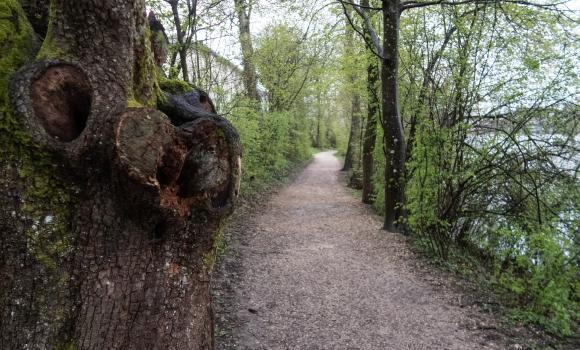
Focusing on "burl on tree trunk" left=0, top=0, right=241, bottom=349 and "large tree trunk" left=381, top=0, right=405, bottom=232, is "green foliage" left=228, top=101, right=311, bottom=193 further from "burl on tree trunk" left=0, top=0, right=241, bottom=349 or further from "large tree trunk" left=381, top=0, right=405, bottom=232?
"burl on tree trunk" left=0, top=0, right=241, bottom=349

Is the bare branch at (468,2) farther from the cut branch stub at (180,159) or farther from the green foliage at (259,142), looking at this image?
the cut branch stub at (180,159)

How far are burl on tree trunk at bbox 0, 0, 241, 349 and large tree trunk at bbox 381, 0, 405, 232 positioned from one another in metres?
5.63

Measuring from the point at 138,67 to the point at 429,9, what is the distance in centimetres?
659

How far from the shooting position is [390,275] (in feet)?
19.4

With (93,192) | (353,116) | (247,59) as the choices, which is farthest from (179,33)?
(353,116)

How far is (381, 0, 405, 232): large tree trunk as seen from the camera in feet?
23.6

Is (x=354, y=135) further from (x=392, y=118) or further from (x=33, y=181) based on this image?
(x=33, y=181)

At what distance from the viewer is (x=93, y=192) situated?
2.12 meters

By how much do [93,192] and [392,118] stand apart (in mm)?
6585

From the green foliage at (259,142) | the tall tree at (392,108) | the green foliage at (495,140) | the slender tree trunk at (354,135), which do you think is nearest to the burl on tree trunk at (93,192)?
the green foliage at (495,140)

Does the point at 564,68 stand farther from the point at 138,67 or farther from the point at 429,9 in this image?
the point at 138,67

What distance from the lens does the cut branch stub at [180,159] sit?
2008 mm

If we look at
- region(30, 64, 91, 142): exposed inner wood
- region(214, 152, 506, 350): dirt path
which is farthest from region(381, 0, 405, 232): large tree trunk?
region(30, 64, 91, 142): exposed inner wood

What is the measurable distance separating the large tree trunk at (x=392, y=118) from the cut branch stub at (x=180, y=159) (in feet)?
17.9
